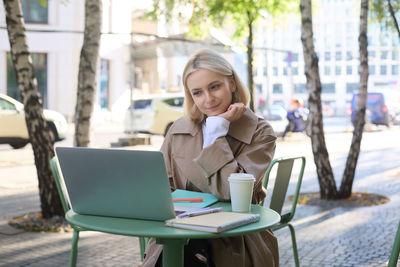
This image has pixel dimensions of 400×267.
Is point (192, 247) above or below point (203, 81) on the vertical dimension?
below

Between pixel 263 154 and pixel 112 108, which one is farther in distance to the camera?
pixel 112 108

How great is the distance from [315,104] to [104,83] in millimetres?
27487

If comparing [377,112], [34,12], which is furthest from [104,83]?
[377,112]

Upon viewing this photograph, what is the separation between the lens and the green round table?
6.19 feet

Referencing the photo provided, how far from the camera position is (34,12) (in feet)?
98.3

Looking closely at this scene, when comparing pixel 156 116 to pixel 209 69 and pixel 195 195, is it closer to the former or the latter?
pixel 209 69

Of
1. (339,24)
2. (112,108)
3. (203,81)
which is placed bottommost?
(112,108)

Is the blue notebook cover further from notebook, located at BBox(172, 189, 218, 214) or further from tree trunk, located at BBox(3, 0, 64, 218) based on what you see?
tree trunk, located at BBox(3, 0, 64, 218)

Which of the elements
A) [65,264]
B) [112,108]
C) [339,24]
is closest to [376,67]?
[339,24]

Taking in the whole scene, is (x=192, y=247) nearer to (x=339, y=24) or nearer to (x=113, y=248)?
(x=113, y=248)

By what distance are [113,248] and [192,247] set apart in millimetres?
2966

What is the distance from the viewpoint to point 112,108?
1337 inches

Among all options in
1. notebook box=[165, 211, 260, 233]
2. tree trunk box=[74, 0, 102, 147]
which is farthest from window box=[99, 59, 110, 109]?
notebook box=[165, 211, 260, 233]

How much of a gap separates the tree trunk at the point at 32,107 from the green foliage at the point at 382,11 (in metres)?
6.30
